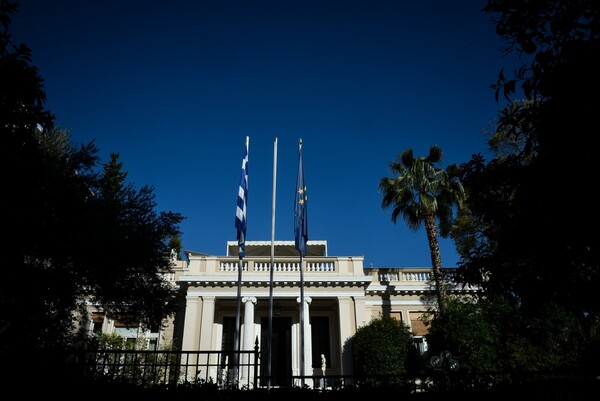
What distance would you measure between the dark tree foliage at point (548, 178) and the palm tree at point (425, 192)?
11690 mm

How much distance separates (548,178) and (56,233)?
1003 centimetres

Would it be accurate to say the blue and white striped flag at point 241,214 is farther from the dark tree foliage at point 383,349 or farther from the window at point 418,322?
the window at point 418,322

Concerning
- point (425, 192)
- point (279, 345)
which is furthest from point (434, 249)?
point (279, 345)

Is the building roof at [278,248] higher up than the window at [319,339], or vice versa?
the building roof at [278,248]

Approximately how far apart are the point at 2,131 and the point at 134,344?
48.0 ft

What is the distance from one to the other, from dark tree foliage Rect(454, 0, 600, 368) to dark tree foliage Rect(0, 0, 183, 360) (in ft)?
24.4

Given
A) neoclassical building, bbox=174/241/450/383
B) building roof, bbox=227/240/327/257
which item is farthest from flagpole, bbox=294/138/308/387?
building roof, bbox=227/240/327/257

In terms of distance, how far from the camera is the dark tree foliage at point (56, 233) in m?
6.91

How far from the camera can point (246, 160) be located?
17.7 m

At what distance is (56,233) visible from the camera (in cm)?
938

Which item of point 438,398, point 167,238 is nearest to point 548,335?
point 438,398

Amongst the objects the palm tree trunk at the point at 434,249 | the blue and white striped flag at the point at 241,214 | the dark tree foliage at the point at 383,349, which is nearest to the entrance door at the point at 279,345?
the dark tree foliage at the point at 383,349

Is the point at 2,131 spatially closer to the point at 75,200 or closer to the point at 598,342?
the point at 75,200

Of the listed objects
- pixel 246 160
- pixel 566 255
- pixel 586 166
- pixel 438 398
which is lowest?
pixel 438 398
